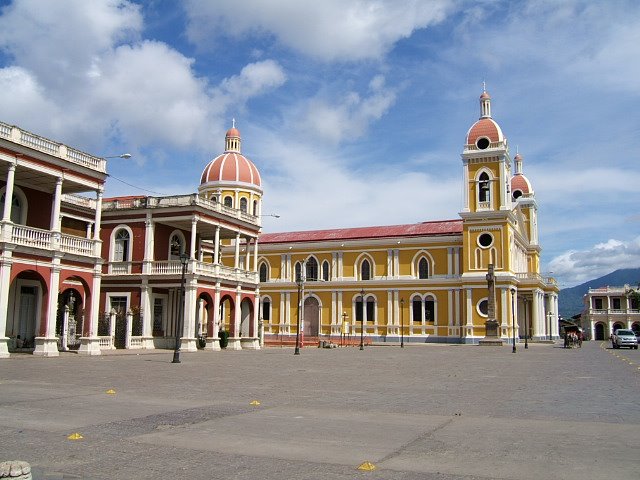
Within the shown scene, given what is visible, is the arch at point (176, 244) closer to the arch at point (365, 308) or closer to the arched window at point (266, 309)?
the arch at point (365, 308)

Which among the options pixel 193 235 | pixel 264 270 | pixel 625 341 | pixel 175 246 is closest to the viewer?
pixel 193 235

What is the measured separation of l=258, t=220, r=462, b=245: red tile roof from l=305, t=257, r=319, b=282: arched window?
2204 millimetres

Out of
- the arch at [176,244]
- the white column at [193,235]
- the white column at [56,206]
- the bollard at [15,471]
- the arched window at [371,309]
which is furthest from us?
the arched window at [371,309]

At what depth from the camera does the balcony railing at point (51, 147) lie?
82.7 feet

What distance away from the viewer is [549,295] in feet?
241

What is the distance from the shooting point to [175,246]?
3906 cm

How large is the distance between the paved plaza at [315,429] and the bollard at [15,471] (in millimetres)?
1507

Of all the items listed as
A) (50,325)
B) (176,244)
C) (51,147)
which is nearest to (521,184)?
(176,244)

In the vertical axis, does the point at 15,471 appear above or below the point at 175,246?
below

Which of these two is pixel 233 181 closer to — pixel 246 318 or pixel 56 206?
pixel 246 318

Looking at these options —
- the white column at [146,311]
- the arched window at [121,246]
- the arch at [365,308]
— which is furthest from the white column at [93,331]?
the arch at [365,308]

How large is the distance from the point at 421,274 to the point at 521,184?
26.6 metres

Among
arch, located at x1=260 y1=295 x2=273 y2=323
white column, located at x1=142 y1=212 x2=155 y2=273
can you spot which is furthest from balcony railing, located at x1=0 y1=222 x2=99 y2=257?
arch, located at x1=260 y1=295 x2=273 y2=323

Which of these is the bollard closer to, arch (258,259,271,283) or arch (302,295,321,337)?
arch (302,295,321,337)
